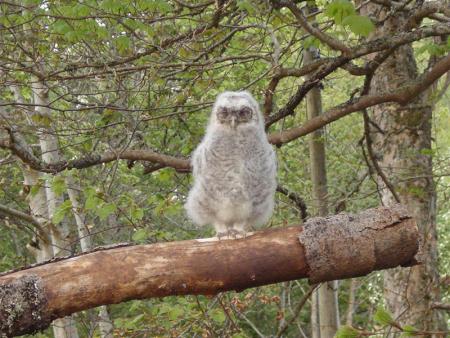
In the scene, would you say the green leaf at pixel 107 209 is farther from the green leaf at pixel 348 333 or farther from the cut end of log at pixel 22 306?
the green leaf at pixel 348 333

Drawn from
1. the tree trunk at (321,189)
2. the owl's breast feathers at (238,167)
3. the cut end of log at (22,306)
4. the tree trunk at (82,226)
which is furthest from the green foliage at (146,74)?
the cut end of log at (22,306)

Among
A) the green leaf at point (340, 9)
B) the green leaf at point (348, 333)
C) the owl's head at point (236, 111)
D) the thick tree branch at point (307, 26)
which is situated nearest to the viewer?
the green leaf at point (348, 333)

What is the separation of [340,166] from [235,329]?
23.7 feet

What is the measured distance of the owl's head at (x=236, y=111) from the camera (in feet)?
14.3

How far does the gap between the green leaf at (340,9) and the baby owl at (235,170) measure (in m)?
1.01

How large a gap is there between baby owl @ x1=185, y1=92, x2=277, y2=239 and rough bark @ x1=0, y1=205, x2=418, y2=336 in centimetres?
95

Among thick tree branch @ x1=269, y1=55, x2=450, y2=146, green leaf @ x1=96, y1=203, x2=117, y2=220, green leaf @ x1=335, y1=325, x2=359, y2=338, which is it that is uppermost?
thick tree branch @ x1=269, y1=55, x2=450, y2=146

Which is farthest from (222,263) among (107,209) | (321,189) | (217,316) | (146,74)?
(321,189)

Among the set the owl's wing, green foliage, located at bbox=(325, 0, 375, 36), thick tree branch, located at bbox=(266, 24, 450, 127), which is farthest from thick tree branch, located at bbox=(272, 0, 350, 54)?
the owl's wing

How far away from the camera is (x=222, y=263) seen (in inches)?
123

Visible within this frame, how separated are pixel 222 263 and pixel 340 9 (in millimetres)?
1675

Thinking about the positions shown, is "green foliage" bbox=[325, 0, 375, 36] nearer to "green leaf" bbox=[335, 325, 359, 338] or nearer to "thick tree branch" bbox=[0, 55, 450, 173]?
"thick tree branch" bbox=[0, 55, 450, 173]

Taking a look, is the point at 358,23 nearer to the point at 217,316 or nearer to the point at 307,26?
the point at 307,26

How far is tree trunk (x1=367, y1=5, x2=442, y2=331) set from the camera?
18.9 feet
